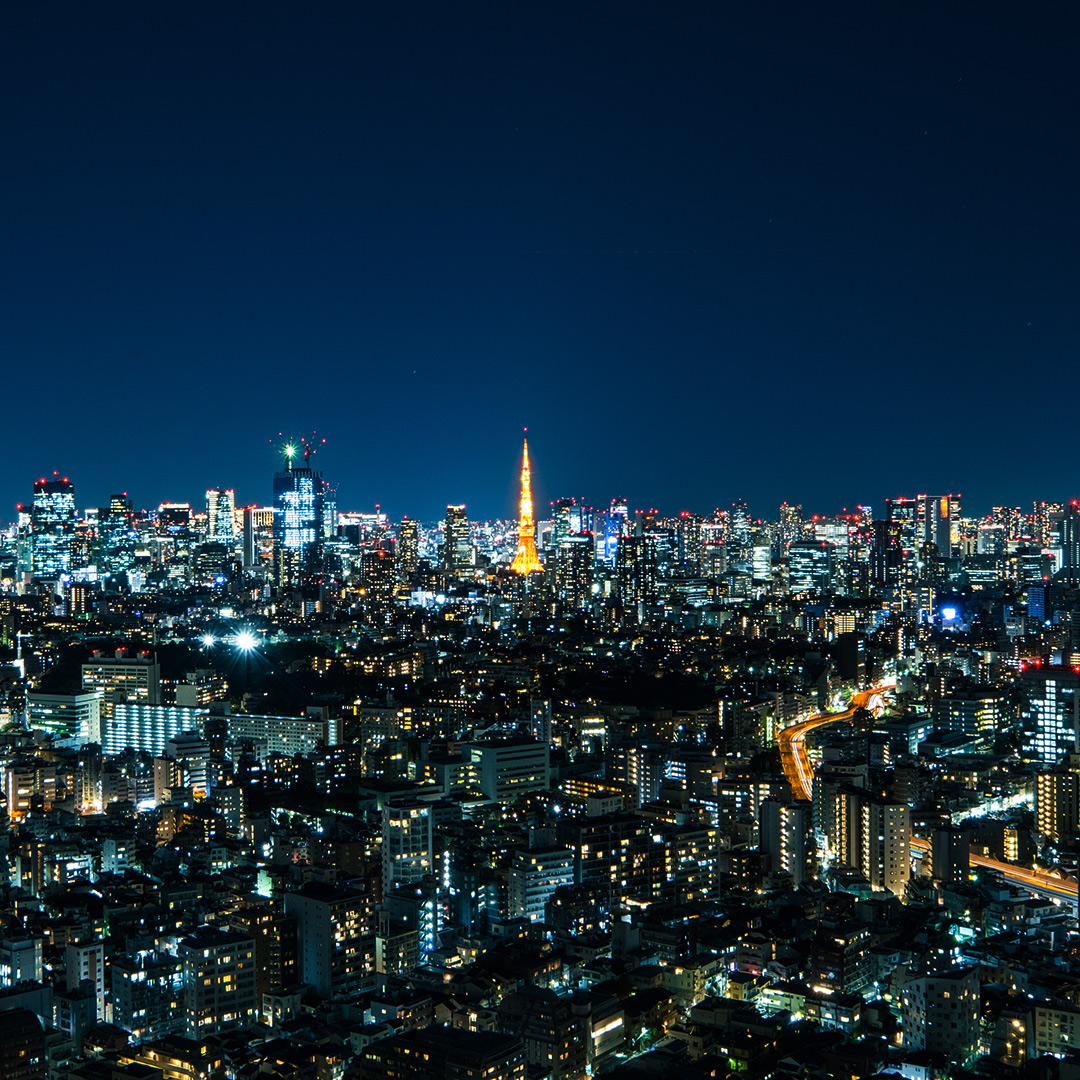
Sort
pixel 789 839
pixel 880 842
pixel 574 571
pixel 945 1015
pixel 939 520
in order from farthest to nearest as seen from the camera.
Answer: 1. pixel 939 520
2. pixel 574 571
3. pixel 789 839
4. pixel 880 842
5. pixel 945 1015

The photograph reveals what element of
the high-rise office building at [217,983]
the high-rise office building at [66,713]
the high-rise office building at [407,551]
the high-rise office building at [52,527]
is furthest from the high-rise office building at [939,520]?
the high-rise office building at [217,983]

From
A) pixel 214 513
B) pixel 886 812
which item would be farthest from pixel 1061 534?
pixel 886 812

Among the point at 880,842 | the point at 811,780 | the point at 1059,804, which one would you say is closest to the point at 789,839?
the point at 880,842

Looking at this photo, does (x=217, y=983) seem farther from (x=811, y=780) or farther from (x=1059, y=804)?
(x=811, y=780)

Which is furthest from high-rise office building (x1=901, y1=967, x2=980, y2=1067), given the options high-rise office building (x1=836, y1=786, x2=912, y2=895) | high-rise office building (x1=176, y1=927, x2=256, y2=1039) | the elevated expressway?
high-rise office building (x1=176, y1=927, x2=256, y2=1039)

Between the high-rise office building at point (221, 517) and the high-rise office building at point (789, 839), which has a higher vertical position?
the high-rise office building at point (221, 517)

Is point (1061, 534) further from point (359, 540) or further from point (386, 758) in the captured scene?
point (386, 758)

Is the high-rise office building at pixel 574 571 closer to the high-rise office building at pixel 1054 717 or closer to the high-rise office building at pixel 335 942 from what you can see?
the high-rise office building at pixel 1054 717

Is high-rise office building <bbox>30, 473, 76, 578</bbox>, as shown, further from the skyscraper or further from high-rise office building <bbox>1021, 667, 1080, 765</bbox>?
high-rise office building <bbox>1021, 667, 1080, 765</bbox>

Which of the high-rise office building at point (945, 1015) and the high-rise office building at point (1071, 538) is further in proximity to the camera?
the high-rise office building at point (1071, 538)
